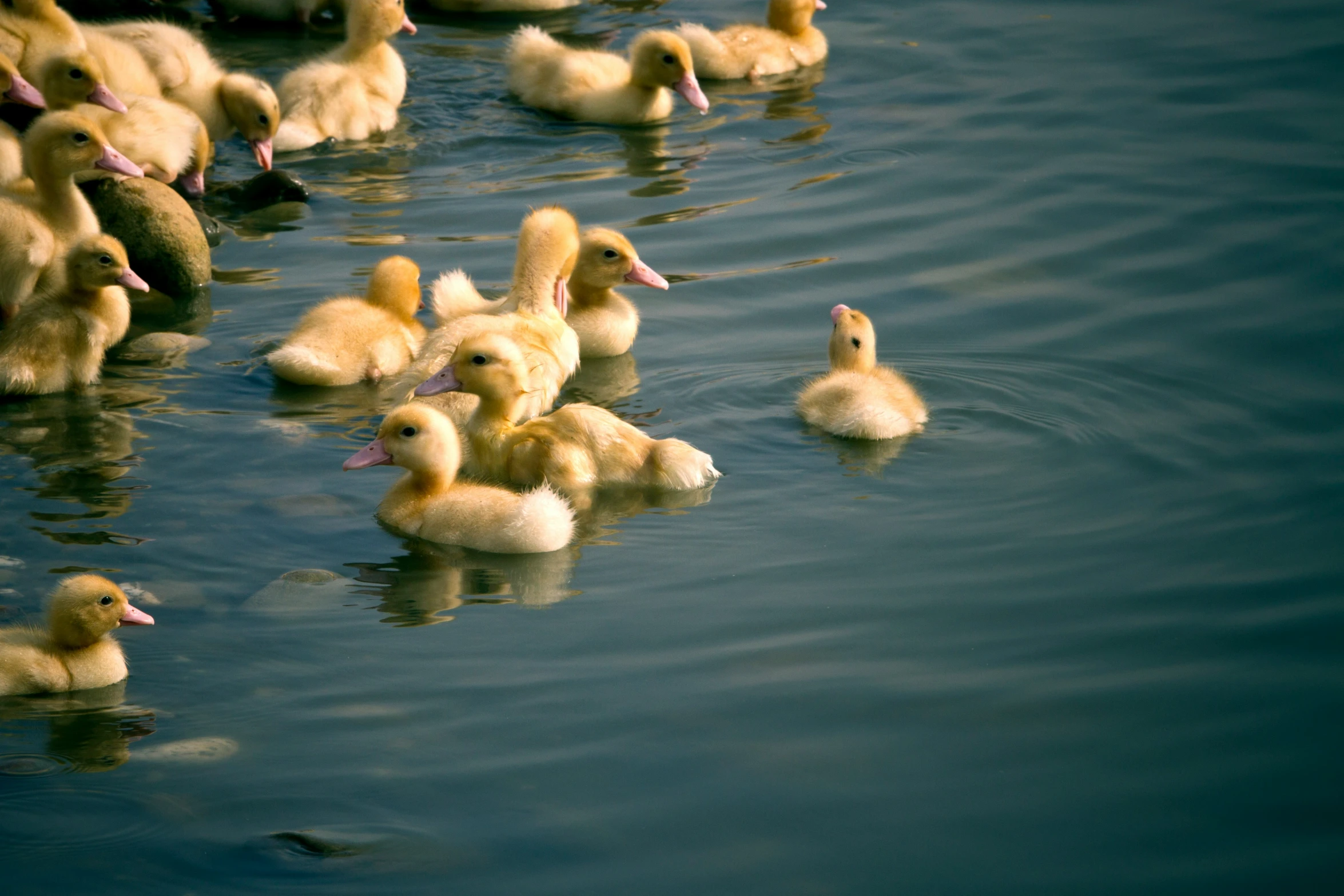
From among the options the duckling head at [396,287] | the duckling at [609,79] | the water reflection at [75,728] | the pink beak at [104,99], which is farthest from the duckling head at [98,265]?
the duckling at [609,79]

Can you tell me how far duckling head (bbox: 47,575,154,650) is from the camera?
14.1 ft

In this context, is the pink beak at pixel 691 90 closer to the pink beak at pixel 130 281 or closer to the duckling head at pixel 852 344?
the duckling head at pixel 852 344

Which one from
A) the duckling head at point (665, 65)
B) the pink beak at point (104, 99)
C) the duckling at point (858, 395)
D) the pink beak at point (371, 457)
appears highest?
the duckling head at point (665, 65)

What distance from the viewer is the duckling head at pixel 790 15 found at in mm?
10203

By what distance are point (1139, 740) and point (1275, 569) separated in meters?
1.12

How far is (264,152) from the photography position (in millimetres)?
8578

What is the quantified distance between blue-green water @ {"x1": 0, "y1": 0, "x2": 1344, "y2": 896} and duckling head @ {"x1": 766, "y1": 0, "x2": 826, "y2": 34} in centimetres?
170

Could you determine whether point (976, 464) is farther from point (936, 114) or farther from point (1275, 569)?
point (936, 114)

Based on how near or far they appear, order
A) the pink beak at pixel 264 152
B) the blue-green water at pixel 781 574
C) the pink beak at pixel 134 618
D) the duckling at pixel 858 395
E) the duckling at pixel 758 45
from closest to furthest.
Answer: the blue-green water at pixel 781 574, the pink beak at pixel 134 618, the duckling at pixel 858 395, the pink beak at pixel 264 152, the duckling at pixel 758 45

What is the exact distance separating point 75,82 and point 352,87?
1882 mm

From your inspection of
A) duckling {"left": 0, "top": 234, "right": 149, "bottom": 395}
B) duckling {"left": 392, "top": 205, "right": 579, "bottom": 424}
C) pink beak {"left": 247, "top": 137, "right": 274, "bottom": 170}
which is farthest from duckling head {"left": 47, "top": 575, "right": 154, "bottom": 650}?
pink beak {"left": 247, "top": 137, "right": 274, "bottom": 170}

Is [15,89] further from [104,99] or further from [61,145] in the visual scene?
[61,145]

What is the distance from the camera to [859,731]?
13.6ft

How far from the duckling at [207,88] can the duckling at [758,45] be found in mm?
2806
